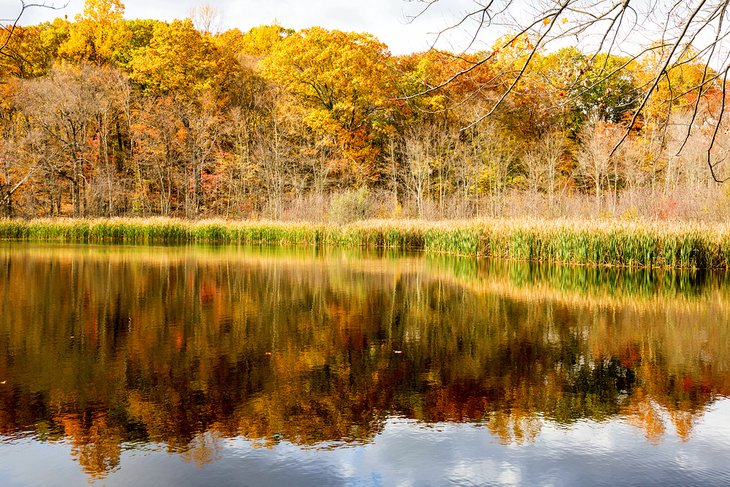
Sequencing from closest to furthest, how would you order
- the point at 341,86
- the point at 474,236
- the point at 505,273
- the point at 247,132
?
the point at 505,273, the point at 474,236, the point at 341,86, the point at 247,132

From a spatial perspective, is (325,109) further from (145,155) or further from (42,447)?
(42,447)

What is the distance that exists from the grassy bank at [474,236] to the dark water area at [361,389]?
5.28 m

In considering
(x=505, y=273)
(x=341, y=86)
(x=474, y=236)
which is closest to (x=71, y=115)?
→ (x=341, y=86)

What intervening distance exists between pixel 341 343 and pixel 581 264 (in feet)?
37.3

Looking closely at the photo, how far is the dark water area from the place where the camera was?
3600 mm

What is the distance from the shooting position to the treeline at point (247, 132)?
33.7 m

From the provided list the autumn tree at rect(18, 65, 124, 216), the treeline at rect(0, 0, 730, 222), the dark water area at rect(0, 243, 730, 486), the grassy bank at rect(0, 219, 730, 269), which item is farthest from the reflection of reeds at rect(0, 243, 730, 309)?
the autumn tree at rect(18, 65, 124, 216)

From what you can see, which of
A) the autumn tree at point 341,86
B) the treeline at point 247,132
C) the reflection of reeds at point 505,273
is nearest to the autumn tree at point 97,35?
the treeline at point 247,132

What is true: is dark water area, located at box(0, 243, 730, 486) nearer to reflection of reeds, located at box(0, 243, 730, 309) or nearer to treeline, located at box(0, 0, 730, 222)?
reflection of reeds, located at box(0, 243, 730, 309)

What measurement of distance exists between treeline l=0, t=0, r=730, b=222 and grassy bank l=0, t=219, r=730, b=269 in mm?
4699

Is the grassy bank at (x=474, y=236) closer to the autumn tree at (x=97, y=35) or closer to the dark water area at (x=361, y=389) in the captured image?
the dark water area at (x=361, y=389)

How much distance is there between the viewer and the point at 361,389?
16.4 ft

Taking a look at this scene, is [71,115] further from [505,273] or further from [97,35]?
[505,273]

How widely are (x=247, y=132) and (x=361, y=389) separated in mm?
35882
